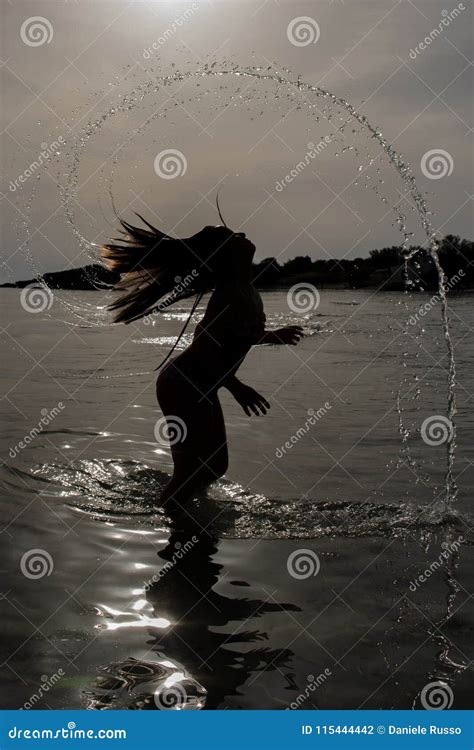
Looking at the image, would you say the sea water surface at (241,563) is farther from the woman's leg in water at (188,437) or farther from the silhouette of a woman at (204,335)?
the silhouette of a woman at (204,335)

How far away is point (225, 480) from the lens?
7004 millimetres

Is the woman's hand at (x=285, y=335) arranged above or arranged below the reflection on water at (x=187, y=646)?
above

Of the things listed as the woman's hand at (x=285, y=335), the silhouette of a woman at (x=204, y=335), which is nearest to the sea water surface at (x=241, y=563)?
the silhouette of a woman at (x=204, y=335)

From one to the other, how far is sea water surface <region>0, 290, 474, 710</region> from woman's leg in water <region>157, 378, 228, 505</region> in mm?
201

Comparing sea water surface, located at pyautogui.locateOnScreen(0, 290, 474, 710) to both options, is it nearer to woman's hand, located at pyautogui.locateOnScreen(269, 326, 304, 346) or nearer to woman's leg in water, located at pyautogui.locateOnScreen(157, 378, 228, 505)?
woman's leg in water, located at pyautogui.locateOnScreen(157, 378, 228, 505)

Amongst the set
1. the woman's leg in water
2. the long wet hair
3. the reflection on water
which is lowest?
the reflection on water

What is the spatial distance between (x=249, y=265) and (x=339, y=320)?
21886mm

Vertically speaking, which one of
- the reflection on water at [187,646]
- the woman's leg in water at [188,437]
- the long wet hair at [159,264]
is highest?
the long wet hair at [159,264]

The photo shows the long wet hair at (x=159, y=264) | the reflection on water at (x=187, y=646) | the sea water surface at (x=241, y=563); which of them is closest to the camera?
→ the reflection on water at (x=187, y=646)

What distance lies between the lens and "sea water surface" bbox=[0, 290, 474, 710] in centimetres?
375

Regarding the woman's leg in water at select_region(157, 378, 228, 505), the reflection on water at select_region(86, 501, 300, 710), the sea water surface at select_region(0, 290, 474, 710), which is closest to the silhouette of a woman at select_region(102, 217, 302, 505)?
the woman's leg in water at select_region(157, 378, 228, 505)

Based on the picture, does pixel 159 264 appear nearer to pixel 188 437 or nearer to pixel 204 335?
pixel 204 335

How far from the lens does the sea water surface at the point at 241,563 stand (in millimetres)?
3754

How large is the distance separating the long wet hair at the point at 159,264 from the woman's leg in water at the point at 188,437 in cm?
71
